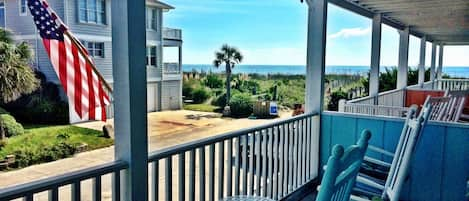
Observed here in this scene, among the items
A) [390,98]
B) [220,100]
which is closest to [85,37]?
[220,100]

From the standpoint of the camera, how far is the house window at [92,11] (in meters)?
4.09

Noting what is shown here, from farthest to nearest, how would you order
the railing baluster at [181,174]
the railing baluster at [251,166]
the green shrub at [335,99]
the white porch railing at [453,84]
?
the white porch railing at [453,84] < the green shrub at [335,99] < the railing baluster at [251,166] < the railing baluster at [181,174]

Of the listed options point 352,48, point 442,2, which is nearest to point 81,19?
point 442,2

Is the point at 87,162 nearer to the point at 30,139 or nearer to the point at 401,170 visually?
the point at 30,139

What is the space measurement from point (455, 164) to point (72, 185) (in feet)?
9.53

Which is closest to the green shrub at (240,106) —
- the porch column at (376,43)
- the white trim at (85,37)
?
the porch column at (376,43)

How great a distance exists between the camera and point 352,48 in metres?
31.7

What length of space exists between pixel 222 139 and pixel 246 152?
14.8 inches

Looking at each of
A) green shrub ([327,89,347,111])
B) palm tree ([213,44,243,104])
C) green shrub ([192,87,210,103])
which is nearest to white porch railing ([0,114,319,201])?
green shrub ([192,87,210,103])

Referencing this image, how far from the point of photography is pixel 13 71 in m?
3.72

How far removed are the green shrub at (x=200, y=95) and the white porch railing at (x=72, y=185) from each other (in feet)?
12.7

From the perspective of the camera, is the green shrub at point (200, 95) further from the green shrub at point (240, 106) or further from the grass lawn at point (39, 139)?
the grass lawn at point (39, 139)

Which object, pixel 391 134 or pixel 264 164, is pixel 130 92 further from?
pixel 391 134

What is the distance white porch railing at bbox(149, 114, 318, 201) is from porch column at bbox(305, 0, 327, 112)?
224 millimetres
